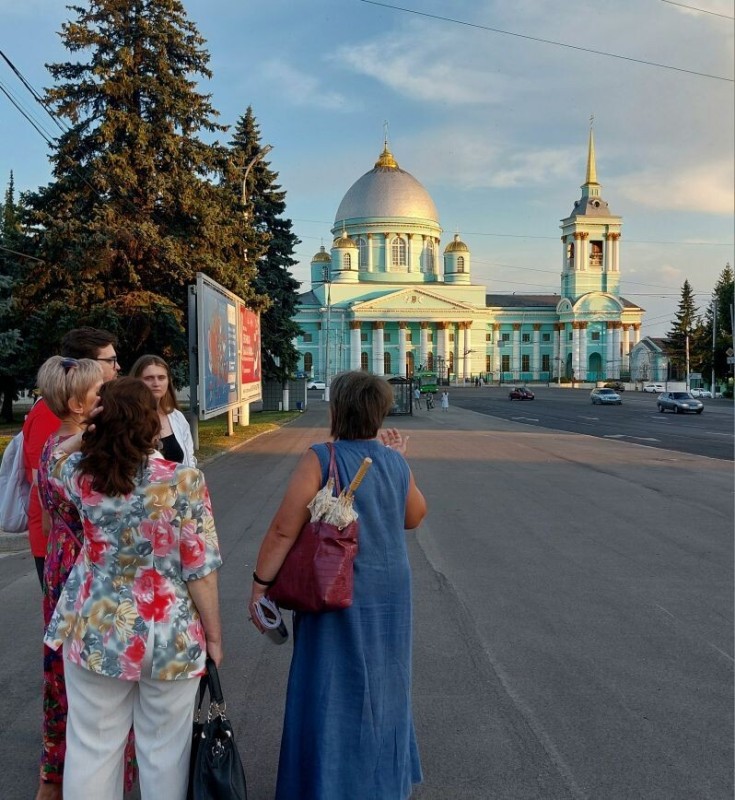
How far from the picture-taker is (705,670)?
4672 mm

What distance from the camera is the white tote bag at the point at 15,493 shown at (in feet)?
12.0

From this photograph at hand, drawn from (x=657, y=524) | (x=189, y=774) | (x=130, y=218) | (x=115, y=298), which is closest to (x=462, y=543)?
(x=657, y=524)

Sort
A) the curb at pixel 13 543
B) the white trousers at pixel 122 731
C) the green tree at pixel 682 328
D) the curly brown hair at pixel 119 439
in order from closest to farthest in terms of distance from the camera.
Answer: the curly brown hair at pixel 119 439
the white trousers at pixel 122 731
the curb at pixel 13 543
the green tree at pixel 682 328

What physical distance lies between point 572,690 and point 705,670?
941 millimetres

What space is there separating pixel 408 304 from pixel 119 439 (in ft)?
317

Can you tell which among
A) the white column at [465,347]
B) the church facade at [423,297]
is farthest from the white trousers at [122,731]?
the white column at [465,347]

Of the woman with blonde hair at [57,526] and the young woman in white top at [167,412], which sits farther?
the young woman in white top at [167,412]

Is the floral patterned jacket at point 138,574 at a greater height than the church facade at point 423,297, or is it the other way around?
the church facade at point 423,297

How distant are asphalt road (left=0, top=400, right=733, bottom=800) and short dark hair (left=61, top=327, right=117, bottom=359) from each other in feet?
6.23

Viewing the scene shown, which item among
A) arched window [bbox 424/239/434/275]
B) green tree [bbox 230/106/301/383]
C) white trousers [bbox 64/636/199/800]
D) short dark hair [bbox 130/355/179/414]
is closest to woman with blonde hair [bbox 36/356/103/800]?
white trousers [bbox 64/636/199/800]

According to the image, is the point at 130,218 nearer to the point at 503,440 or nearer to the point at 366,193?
the point at 503,440

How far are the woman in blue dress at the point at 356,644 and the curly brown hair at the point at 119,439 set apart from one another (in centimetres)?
55

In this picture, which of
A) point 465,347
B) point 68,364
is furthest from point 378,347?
point 68,364

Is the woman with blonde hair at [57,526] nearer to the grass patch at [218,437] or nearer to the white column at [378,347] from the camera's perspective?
the grass patch at [218,437]
